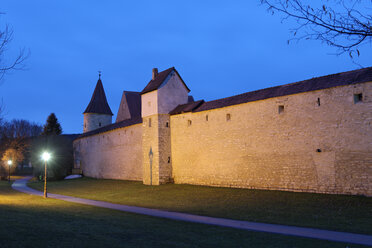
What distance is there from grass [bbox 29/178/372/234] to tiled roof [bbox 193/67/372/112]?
494 cm

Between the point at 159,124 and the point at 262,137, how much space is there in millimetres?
8683

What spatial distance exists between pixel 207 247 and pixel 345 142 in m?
10.0

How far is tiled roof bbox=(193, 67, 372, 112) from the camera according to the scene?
14359 millimetres

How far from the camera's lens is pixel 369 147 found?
13539mm

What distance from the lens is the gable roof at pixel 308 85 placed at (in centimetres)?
1436

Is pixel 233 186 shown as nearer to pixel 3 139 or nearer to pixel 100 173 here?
pixel 100 173

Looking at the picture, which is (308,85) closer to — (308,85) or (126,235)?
(308,85)

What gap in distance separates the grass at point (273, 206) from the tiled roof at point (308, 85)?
4.94 metres

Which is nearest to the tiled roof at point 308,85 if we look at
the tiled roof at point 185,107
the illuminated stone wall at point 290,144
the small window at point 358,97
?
the illuminated stone wall at point 290,144

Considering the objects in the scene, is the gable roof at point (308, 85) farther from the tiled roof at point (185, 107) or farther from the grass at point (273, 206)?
the grass at point (273, 206)

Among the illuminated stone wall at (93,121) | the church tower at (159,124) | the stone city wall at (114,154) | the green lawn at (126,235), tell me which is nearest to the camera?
the green lawn at (126,235)

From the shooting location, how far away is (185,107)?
2350 cm

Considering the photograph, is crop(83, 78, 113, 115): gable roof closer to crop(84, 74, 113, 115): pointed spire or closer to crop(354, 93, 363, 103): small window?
crop(84, 74, 113, 115): pointed spire

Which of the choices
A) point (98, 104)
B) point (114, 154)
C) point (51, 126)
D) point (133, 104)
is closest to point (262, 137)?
point (114, 154)
